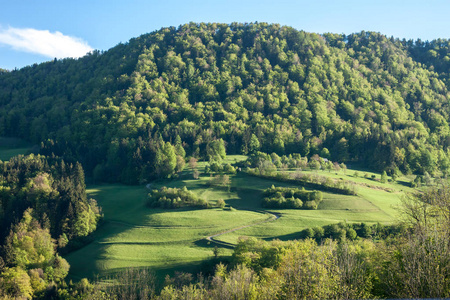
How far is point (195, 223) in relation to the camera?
80688 millimetres

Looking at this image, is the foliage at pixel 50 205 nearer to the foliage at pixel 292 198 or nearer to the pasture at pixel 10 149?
the foliage at pixel 292 198

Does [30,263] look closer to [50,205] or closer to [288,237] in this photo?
[50,205]

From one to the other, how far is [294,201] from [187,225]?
2829 cm

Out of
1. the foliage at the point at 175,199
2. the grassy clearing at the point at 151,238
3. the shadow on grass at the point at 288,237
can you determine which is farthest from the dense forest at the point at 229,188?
the grassy clearing at the point at 151,238

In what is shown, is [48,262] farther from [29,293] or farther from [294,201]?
[294,201]

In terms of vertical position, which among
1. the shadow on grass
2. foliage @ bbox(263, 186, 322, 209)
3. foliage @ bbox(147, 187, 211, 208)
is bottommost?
the shadow on grass

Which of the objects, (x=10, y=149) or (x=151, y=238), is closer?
(x=151, y=238)

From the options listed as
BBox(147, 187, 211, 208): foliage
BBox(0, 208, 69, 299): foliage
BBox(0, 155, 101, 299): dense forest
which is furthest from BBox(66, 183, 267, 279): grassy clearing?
BBox(0, 155, 101, 299): dense forest

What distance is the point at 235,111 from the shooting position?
7854 inches

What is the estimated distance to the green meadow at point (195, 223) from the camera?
66250mm

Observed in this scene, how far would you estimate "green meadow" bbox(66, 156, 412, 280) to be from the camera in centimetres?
6625

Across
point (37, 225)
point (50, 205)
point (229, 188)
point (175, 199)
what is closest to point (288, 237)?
point (175, 199)

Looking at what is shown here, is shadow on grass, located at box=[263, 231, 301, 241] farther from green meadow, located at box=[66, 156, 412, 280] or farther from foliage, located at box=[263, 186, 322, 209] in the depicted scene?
foliage, located at box=[263, 186, 322, 209]

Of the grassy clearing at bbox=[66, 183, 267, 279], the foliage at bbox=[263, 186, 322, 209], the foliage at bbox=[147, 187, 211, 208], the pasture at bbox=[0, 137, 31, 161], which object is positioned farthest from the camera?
the pasture at bbox=[0, 137, 31, 161]
